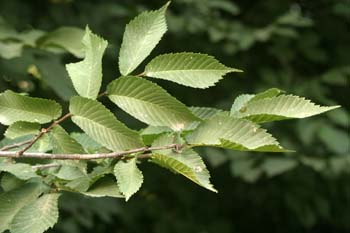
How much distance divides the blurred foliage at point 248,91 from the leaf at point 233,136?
4.05ft

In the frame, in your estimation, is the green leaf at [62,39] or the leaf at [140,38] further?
the green leaf at [62,39]

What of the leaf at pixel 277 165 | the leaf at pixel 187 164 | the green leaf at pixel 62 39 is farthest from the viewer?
the leaf at pixel 277 165

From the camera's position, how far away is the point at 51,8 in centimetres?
244

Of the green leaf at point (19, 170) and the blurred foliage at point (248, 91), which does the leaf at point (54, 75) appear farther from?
the green leaf at point (19, 170)

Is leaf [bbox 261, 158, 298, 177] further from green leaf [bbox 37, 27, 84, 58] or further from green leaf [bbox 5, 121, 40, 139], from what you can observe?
green leaf [bbox 5, 121, 40, 139]

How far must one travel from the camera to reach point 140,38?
35.5 inches

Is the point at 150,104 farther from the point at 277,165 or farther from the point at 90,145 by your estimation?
the point at 277,165

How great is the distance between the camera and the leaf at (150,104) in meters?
0.84

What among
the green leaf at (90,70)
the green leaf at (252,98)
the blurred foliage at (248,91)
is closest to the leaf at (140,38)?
the green leaf at (90,70)

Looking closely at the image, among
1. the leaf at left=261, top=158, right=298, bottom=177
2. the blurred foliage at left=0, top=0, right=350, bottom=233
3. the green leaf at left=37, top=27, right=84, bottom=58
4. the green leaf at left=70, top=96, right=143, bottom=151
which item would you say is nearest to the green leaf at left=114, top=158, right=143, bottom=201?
the green leaf at left=70, top=96, right=143, bottom=151

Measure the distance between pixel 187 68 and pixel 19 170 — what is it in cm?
30

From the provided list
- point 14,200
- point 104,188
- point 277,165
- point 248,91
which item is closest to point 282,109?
point 104,188

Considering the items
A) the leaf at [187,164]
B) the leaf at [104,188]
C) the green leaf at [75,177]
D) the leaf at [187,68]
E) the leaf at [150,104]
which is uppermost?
the leaf at [187,68]

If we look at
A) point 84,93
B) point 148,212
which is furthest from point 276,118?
point 148,212
